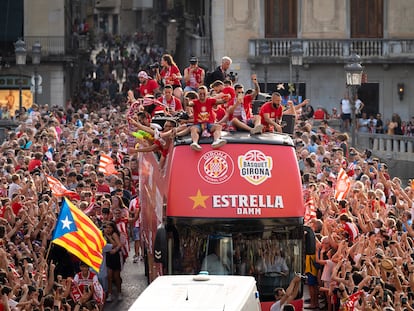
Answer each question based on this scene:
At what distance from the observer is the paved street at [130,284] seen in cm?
2586

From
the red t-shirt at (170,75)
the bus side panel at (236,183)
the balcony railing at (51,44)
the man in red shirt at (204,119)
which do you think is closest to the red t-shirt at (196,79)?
the red t-shirt at (170,75)

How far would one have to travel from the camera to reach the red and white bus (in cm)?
2044

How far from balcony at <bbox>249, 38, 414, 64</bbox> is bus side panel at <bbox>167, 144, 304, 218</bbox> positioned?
35748mm

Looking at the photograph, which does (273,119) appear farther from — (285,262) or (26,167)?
(26,167)

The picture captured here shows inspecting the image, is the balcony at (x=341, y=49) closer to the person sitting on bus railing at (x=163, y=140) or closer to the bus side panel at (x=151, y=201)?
the bus side panel at (x=151, y=201)

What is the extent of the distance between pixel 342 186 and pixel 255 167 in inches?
292

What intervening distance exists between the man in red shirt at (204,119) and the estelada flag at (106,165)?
32.5 feet

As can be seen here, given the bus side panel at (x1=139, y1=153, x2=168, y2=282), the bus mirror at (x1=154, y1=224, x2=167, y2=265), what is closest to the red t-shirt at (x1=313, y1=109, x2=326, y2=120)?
the bus side panel at (x1=139, y1=153, x2=168, y2=282)

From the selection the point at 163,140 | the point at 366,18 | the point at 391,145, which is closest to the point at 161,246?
the point at 163,140

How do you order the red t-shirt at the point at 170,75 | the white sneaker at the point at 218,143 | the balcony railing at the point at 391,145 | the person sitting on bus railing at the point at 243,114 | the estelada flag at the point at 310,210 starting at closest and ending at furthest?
1. the white sneaker at the point at 218,143
2. the person sitting on bus railing at the point at 243,114
3. the estelada flag at the point at 310,210
4. the red t-shirt at the point at 170,75
5. the balcony railing at the point at 391,145

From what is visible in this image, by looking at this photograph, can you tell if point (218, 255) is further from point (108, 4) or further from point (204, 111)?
point (108, 4)

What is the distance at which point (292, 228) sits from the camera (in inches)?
814

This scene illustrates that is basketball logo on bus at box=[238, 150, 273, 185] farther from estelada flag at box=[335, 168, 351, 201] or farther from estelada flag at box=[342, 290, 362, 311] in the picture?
estelada flag at box=[335, 168, 351, 201]

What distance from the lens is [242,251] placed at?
2042cm
